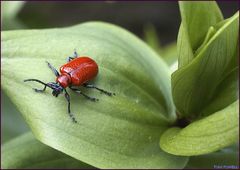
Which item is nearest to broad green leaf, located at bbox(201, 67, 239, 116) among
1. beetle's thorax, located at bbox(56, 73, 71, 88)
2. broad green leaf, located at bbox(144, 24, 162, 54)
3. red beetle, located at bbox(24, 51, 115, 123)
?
red beetle, located at bbox(24, 51, 115, 123)

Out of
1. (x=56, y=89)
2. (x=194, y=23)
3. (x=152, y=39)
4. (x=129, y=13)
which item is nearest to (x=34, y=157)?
(x=56, y=89)

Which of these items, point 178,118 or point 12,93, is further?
point 178,118

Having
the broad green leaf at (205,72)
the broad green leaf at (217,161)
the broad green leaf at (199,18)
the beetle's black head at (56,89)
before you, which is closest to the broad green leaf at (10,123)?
the beetle's black head at (56,89)

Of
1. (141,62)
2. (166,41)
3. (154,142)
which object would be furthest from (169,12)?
(154,142)

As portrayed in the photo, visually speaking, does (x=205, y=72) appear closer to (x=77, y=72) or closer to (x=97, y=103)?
(x=97, y=103)

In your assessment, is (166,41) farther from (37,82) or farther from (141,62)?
(37,82)

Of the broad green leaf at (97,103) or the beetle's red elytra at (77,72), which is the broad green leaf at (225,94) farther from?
the beetle's red elytra at (77,72)
